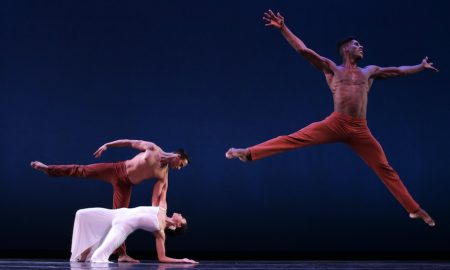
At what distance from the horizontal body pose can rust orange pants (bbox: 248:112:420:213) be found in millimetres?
1232

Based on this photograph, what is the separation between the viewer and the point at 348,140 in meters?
4.83

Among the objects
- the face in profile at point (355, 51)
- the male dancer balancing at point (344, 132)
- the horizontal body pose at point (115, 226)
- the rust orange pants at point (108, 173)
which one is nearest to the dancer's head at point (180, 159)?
the horizontal body pose at point (115, 226)

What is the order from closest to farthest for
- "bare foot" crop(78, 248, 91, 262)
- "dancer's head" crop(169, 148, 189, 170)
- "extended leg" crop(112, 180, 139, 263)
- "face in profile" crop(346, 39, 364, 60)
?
"face in profile" crop(346, 39, 364, 60) < "bare foot" crop(78, 248, 91, 262) < "dancer's head" crop(169, 148, 189, 170) < "extended leg" crop(112, 180, 139, 263)

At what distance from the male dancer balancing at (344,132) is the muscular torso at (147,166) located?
111 cm

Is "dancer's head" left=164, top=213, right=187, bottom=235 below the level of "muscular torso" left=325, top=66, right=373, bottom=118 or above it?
below

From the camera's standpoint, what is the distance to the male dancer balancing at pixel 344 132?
15.6ft

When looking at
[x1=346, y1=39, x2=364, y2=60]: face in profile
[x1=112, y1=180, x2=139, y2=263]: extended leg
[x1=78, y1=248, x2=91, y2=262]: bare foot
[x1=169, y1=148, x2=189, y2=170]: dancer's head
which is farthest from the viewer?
[x1=112, y1=180, x2=139, y2=263]: extended leg

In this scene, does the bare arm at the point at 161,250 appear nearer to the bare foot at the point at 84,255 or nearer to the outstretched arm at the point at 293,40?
the bare foot at the point at 84,255

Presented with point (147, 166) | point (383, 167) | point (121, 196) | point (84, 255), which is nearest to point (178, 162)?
point (147, 166)

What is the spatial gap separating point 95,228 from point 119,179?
60 cm

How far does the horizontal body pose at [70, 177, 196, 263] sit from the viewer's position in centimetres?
504

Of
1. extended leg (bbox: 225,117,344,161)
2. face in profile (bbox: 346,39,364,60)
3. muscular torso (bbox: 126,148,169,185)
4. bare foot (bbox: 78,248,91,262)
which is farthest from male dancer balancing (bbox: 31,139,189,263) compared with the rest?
face in profile (bbox: 346,39,364,60)

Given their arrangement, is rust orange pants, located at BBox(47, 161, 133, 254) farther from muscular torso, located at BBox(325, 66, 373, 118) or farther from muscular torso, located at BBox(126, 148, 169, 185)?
muscular torso, located at BBox(325, 66, 373, 118)

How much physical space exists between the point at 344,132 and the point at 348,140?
90 mm
